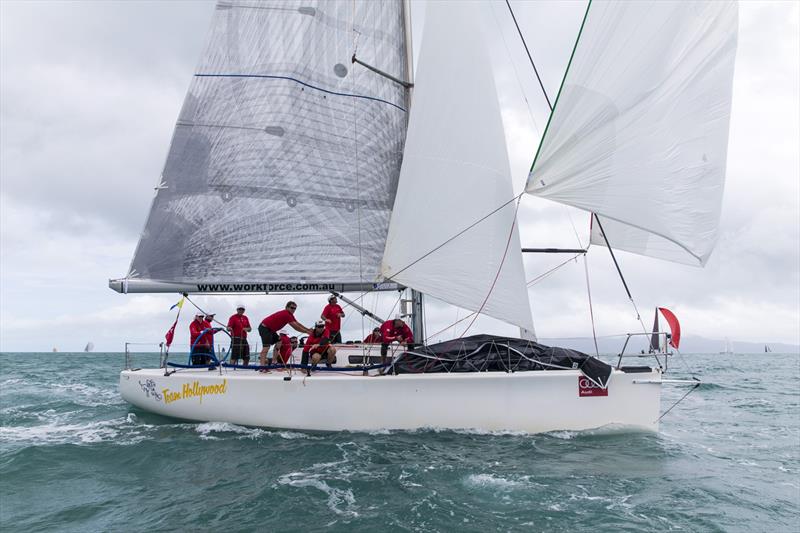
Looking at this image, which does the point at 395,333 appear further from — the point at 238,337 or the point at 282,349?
the point at 238,337

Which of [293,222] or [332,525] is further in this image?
[293,222]

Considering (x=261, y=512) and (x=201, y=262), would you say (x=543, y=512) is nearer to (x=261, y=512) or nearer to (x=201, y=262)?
(x=261, y=512)

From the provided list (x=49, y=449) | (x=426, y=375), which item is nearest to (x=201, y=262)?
(x=49, y=449)

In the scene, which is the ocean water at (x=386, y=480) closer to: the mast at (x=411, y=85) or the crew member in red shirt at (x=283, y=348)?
the crew member in red shirt at (x=283, y=348)

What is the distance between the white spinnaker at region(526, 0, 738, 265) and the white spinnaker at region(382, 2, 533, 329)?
4.19 feet

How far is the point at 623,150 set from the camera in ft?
25.8

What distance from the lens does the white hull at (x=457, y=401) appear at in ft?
26.1

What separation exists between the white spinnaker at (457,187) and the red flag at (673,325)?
1932 millimetres

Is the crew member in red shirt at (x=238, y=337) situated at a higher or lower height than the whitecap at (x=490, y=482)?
higher

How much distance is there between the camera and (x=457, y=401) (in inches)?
316

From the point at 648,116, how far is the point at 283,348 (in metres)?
7.12

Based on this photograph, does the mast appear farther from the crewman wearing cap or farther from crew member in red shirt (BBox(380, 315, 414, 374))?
the crewman wearing cap

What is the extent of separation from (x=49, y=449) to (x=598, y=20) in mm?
9805

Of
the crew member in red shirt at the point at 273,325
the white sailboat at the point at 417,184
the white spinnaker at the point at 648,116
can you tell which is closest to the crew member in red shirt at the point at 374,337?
the white sailboat at the point at 417,184
